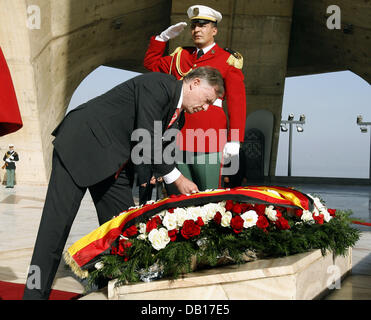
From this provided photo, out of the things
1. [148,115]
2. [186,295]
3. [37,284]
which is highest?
[148,115]

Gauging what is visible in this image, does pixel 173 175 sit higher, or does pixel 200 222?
pixel 173 175

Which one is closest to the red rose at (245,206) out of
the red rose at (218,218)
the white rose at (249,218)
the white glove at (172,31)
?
the white rose at (249,218)

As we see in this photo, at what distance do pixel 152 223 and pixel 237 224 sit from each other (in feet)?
1.71

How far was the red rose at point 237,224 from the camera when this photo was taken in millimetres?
3012

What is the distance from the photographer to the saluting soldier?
13.5 feet

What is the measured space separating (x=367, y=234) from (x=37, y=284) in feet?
16.0

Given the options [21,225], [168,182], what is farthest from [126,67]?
[168,182]

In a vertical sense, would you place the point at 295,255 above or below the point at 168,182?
below

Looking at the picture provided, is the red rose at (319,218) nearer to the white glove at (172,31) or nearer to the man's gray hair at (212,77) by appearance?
the man's gray hair at (212,77)

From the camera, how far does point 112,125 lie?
327 cm

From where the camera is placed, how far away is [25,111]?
46.2 ft

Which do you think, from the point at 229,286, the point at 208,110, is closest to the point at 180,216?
the point at 229,286

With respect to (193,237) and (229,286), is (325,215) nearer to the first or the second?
(193,237)

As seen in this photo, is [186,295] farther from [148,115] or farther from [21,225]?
[21,225]
